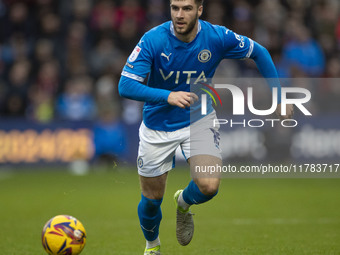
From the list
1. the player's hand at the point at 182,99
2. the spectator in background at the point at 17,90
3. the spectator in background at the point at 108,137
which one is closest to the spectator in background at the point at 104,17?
the spectator in background at the point at 17,90

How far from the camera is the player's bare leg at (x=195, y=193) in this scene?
6566 mm

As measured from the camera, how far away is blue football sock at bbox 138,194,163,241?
22.5 feet

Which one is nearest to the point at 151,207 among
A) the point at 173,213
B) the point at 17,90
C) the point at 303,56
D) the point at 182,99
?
the point at 182,99

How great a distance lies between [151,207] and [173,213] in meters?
3.43

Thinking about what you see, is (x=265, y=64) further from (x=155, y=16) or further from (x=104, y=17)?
(x=104, y=17)

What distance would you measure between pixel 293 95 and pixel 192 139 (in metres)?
8.13

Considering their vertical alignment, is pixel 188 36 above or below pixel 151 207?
above

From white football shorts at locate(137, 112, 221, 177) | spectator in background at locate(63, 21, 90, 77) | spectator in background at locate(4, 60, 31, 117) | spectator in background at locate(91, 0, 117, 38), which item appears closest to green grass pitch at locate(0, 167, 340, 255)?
white football shorts at locate(137, 112, 221, 177)

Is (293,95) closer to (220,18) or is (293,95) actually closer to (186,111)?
(220,18)

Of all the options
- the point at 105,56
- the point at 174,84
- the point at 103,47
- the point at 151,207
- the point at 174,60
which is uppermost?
the point at 174,60

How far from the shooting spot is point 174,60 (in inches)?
259

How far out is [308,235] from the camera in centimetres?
810

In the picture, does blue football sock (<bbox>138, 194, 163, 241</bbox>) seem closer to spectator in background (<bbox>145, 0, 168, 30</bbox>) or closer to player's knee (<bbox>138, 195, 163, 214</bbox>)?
player's knee (<bbox>138, 195, 163, 214</bbox>)

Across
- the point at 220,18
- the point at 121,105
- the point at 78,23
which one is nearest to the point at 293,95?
the point at 220,18
